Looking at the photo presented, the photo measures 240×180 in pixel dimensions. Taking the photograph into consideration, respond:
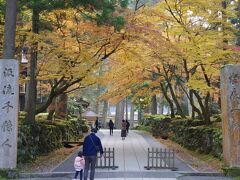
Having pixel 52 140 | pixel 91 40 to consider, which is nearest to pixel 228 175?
pixel 91 40

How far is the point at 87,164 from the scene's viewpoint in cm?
1152

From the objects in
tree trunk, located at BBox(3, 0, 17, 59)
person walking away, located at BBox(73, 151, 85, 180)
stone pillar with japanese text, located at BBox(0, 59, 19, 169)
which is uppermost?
tree trunk, located at BBox(3, 0, 17, 59)

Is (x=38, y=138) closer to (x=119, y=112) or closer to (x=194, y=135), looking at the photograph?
(x=194, y=135)

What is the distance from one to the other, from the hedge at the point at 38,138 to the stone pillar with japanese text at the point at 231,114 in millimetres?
8320

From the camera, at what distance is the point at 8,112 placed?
525 inches

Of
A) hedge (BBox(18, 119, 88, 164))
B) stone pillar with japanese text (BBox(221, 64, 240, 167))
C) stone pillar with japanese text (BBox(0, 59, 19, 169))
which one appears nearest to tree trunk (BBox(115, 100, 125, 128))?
hedge (BBox(18, 119, 88, 164))

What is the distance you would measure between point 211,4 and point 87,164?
11.6 metres

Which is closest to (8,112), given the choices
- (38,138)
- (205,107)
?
(38,138)

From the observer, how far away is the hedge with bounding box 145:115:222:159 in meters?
17.7

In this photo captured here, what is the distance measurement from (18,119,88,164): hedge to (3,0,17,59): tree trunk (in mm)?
3637

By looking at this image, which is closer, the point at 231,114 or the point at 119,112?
the point at 231,114

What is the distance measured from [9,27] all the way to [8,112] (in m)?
3.14

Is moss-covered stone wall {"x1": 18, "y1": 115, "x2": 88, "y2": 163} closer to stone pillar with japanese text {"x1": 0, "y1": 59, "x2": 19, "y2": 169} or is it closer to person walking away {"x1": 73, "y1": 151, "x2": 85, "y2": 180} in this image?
stone pillar with japanese text {"x1": 0, "y1": 59, "x2": 19, "y2": 169}

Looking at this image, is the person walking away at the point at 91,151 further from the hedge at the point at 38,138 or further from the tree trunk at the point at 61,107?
the tree trunk at the point at 61,107
